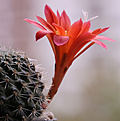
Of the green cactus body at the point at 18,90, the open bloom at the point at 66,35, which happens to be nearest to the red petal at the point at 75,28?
the open bloom at the point at 66,35

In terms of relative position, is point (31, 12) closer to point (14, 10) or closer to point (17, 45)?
point (14, 10)

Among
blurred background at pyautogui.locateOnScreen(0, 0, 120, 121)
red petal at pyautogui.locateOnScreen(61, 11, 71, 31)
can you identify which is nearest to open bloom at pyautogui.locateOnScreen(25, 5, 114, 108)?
red petal at pyautogui.locateOnScreen(61, 11, 71, 31)

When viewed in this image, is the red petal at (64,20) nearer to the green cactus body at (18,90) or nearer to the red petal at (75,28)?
the red petal at (75,28)

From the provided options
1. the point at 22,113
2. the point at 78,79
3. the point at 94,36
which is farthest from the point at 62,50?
the point at 78,79

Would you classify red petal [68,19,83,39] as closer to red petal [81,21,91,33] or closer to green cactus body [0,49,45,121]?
red petal [81,21,91,33]

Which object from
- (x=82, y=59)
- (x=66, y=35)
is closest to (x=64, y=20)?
(x=66, y=35)
